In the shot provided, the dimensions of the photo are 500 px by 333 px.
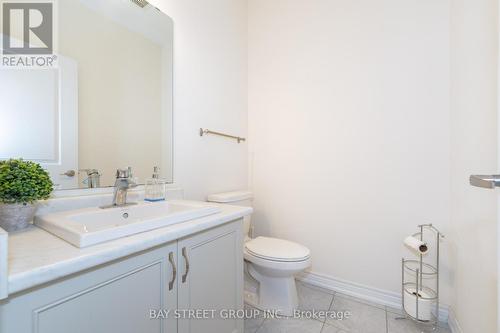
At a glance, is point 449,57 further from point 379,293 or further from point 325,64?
point 379,293

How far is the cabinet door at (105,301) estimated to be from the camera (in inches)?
21.5

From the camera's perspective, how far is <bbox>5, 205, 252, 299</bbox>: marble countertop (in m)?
0.52

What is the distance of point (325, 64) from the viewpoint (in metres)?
1.88

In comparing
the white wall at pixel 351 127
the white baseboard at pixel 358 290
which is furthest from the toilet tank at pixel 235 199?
the white baseboard at pixel 358 290

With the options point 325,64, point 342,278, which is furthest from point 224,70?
point 342,278

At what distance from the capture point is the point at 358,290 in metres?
1.76

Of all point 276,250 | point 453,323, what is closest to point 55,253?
point 276,250

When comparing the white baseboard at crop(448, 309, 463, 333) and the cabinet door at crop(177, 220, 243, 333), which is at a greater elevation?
the cabinet door at crop(177, 220, 243, 333)

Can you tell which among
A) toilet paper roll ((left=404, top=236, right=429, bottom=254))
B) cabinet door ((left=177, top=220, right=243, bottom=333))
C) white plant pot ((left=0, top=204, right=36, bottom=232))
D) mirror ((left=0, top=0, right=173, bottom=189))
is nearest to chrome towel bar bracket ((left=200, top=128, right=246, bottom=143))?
mirror ((left=0, top=0, right=173, bottom=189))

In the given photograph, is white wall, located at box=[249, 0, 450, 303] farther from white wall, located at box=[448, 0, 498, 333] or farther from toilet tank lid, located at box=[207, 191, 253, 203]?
toilet tank lid, located at box=[207, 191, 253, 203]

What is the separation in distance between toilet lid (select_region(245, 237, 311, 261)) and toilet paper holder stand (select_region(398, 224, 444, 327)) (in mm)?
637

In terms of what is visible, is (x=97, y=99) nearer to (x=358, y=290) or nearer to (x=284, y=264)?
(x=284, y=264)

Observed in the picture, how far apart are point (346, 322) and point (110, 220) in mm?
1507

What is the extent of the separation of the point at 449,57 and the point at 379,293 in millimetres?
1615
